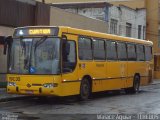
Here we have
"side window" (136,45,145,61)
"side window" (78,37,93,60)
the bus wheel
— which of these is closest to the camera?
"side window" (78,37,93,60)

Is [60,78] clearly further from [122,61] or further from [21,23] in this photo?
[21,23]


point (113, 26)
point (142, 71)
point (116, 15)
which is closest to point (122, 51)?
point (142, 71)

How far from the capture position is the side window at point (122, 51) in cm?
2342

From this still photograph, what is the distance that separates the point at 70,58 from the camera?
60.4ft

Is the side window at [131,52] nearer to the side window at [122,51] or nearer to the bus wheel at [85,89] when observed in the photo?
the side window at [122,51]

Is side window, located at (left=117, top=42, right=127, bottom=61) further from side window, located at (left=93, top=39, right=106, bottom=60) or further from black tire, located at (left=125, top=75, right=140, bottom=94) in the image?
black tire, located at (left=125, top=75, right=140, bottom=94)

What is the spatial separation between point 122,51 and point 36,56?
714cm

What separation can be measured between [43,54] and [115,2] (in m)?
34.6

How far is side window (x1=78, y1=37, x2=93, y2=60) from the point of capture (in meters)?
19.3

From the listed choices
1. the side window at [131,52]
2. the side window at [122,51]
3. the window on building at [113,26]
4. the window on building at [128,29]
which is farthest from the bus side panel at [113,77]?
the window on building at [128,29]

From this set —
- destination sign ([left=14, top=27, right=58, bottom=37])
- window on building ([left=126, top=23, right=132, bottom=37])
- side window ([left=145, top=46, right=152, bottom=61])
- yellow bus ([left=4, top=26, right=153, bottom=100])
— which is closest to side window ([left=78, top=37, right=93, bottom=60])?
yellow bus ([left=4, top=26, right=153, bottom=100])

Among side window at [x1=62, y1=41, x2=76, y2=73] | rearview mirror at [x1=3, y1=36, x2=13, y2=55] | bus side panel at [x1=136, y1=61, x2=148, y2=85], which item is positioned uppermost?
rearview mirror at [x1=3, y1=36, x2=13, y2=55]

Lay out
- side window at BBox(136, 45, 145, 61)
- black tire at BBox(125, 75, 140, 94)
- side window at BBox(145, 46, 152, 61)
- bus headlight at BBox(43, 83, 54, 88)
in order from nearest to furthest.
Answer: bus headlight at BBox(43, 83, 54, 88) → black tire at BBox(125, 75, 140, 94) → side window at BBox(136, 45, 145, 61) → side window at BBox(145, 46, 152, 61)

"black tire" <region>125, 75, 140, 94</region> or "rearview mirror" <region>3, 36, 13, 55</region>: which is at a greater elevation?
"rearview mirror" <region>3, 36, 13, 55</region>
